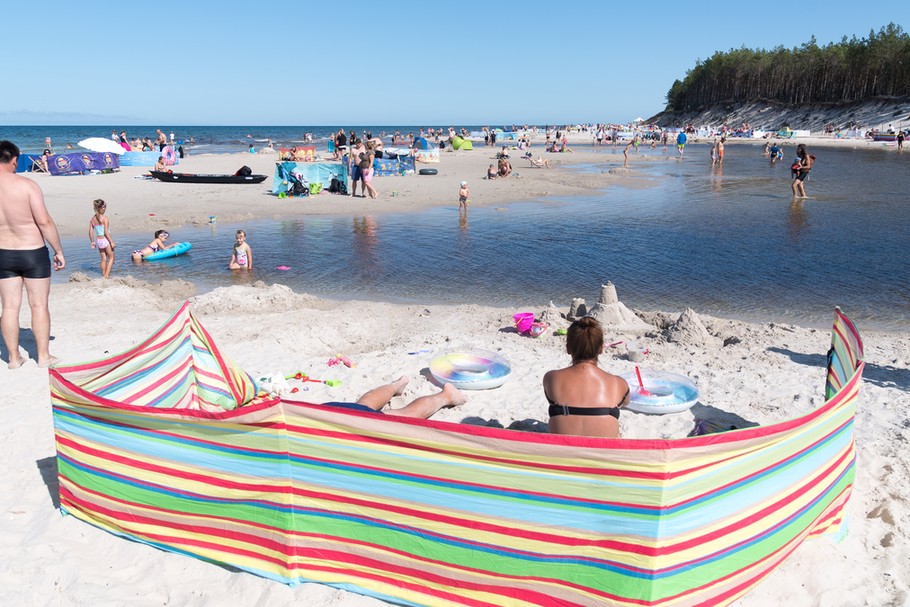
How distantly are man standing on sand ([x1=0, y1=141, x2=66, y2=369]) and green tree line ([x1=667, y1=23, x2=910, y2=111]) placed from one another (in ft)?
266

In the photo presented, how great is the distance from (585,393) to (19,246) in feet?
18.2

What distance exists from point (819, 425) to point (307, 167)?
21056mm

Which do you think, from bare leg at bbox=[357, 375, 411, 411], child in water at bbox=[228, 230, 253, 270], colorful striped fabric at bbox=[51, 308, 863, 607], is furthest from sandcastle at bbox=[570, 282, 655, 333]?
child in water at bbox=[228, 230, 253, 270]

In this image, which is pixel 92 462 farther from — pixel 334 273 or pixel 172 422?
pixel 334 273

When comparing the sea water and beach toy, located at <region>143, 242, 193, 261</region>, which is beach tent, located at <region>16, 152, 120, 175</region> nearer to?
the sea water

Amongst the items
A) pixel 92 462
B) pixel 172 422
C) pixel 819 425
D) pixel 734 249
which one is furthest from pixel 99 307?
pixel 734 249

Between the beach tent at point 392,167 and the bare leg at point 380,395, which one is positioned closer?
the bare leg at point 380,395

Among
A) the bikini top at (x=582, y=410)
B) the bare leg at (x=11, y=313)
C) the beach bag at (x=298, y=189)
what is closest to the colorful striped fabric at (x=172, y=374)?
the bare leg at (x=11, y=313)

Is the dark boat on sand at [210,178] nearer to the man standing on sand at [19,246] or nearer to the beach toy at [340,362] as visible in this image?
the man standing on sand at [19,246]

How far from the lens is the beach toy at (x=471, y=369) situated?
Answer: 241 inches

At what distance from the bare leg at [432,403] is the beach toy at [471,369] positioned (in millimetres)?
337

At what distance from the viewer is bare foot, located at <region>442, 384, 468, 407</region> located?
5.61 metres

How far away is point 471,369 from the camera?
662cm

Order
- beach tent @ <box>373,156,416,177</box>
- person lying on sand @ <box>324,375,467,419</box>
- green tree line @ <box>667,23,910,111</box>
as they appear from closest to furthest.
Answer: person lying on sand @ <box>324,375,467,419</box>
beach tent @ <box>373,156,416,177</box>
green tree line @ <box>667,23,910,111</box>
